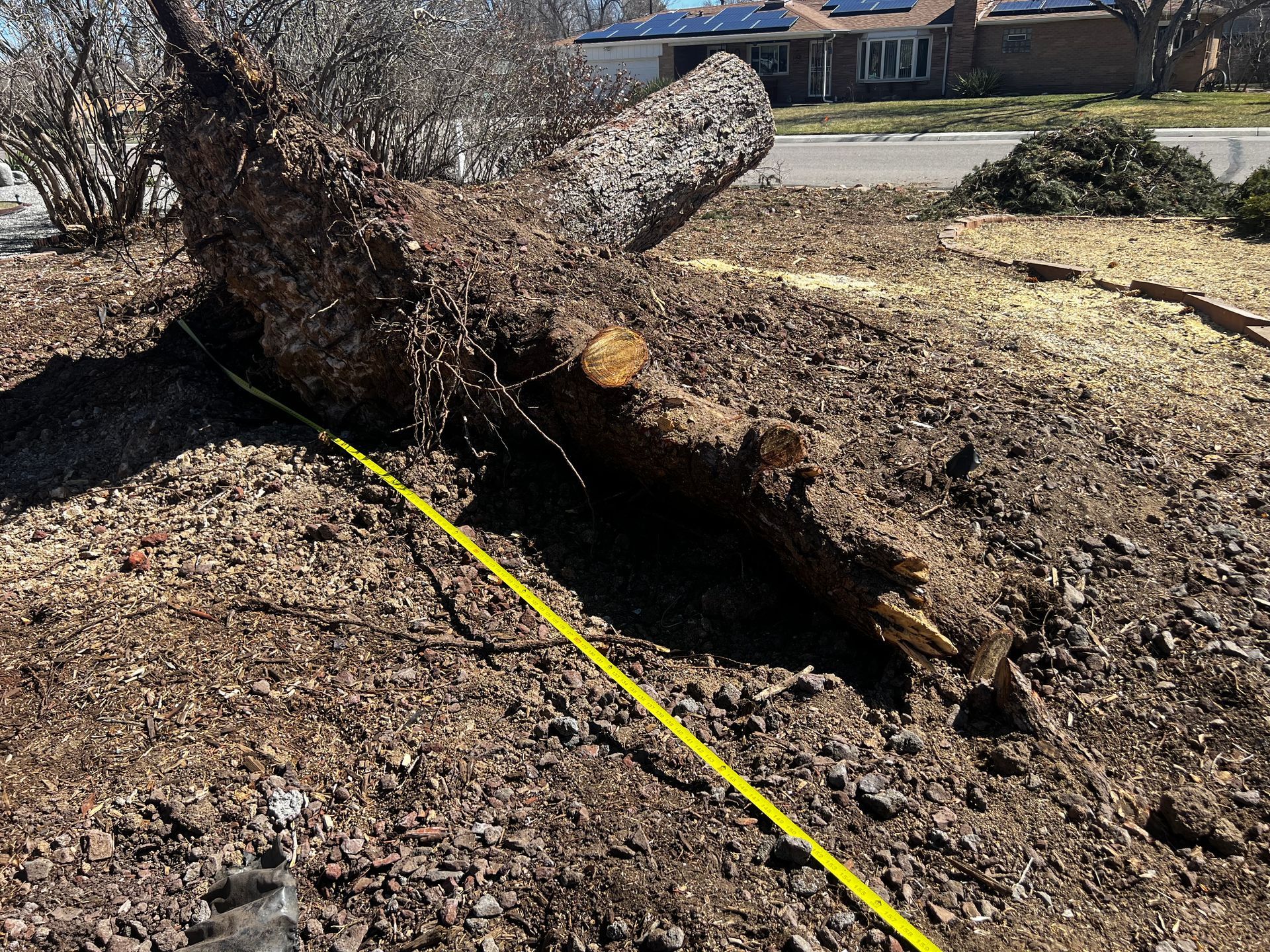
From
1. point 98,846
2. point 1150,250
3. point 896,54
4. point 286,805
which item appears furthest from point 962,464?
point 896,54

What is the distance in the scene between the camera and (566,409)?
3582 mm

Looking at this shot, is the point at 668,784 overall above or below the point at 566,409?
below

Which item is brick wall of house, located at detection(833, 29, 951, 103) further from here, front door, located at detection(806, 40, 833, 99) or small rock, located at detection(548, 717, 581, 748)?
small rock, located at detection(548, 717, 581, 748)

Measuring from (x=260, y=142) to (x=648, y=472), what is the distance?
224cm

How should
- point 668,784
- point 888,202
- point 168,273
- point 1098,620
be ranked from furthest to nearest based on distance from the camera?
point 888,202, point 168,273, point 1098,620, point 668,784

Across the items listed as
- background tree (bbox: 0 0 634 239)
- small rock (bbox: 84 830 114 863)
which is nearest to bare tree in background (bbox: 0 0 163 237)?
background tree (bbox: 0 0 634 239)

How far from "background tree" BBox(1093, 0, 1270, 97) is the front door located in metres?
8.25

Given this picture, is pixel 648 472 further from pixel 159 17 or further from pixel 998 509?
pixel 159 17

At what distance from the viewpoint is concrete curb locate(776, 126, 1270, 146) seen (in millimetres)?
15234

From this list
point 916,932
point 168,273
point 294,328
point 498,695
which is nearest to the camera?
point 916,932

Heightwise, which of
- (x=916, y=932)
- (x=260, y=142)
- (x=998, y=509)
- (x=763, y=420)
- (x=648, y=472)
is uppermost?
(x=260, y=142)

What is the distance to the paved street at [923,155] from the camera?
41.4ft

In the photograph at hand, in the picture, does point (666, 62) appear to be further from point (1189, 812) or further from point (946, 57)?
point (1189, 812)

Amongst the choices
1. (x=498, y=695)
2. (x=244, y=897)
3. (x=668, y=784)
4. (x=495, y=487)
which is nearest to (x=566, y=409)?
(x=495, y=487)
